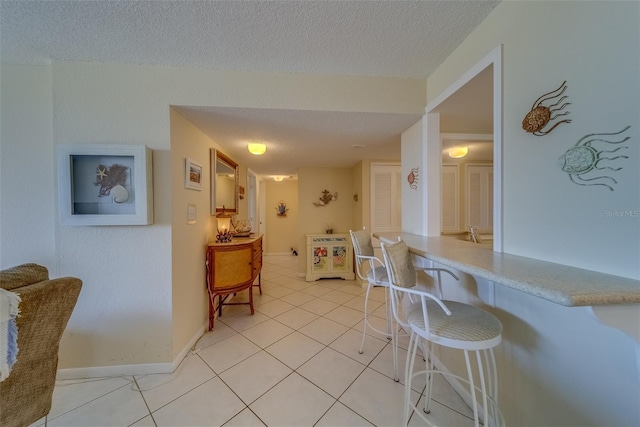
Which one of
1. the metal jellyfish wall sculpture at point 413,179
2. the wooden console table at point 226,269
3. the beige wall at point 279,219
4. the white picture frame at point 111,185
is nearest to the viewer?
the white picture frame at point 111,185

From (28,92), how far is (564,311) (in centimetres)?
360

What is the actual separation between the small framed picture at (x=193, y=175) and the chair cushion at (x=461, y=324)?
204cm

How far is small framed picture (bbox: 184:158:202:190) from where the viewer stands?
74.9 inches

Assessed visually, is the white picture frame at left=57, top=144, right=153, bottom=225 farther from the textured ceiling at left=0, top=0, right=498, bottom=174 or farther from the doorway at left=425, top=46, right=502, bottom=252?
the doorway at left=425, top=46, right=502, bottom=252

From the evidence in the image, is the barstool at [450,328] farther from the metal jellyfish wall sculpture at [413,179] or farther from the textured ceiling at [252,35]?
the textured ceiling at [252,35]

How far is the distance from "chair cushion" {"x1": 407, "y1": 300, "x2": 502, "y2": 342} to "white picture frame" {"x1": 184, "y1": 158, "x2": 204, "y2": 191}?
2.04 metres

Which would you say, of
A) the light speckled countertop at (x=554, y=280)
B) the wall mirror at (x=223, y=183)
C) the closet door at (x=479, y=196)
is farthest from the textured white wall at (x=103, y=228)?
the closet door at (x=479, y=196)

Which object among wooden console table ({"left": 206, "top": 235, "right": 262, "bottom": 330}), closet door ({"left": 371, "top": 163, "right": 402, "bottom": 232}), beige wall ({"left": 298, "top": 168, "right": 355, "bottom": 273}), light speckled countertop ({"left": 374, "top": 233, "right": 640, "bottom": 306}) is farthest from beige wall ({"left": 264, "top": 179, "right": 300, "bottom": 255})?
light speckled countertop ({"left": 374, "top": 233, "right": 640, "bottom": 306})

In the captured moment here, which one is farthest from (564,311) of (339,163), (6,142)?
(6,142)

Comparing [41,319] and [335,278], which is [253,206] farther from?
[41,319]

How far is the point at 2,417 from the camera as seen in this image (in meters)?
0.89

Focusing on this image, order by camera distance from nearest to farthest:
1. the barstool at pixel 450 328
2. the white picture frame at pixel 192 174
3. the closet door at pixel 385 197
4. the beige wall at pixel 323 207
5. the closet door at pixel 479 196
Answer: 1. the barstool at pixel 450 328
2. the white picture frame at pixel 192 174
3. the closet door at pixel 479 196
4. the closet door at pixel 385 197
5. the beige wall at pixel 323 207

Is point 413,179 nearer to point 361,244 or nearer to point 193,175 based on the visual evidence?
point 361,244

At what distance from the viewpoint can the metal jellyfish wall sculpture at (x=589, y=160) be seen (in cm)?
74
